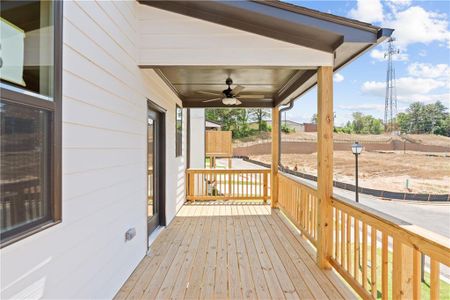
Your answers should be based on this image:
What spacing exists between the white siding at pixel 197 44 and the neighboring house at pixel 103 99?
1 centimetres

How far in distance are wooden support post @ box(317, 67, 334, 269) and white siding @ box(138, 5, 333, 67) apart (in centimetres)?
55

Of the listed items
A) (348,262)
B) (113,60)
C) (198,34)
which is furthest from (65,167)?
(348,262)

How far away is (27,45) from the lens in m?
1.48

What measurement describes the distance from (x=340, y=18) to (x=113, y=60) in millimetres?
2287

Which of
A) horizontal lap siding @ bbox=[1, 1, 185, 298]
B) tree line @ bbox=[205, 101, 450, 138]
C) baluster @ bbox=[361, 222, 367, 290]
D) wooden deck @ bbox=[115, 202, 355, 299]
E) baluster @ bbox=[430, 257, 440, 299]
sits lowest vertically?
wooden deck @ bbox=[115, 202, 355, 299]

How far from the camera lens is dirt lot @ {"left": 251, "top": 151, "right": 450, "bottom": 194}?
55.0 ft

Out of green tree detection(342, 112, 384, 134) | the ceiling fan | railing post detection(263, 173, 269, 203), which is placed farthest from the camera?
green tree detection(342, 112, 384, 134)

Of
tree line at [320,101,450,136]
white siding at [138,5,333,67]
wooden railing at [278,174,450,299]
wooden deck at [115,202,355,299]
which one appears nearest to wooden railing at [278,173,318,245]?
wooden railing at [278,174,450,299]

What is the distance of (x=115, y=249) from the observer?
271cm

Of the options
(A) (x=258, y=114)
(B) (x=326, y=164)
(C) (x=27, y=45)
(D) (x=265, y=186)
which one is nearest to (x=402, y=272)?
(B) (x=326, y=164)

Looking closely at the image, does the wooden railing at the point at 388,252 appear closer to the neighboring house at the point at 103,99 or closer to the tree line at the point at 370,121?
the neighboring house at the point at 103,99

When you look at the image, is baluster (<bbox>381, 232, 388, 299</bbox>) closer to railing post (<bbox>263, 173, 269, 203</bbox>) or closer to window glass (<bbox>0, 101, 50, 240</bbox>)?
window glass (<bbox>0, 101, 50, 240</bbox>)

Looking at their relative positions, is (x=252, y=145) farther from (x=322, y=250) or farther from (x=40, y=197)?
(x=40, y=197)

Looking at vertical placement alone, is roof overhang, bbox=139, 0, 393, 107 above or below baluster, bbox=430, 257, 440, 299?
above
